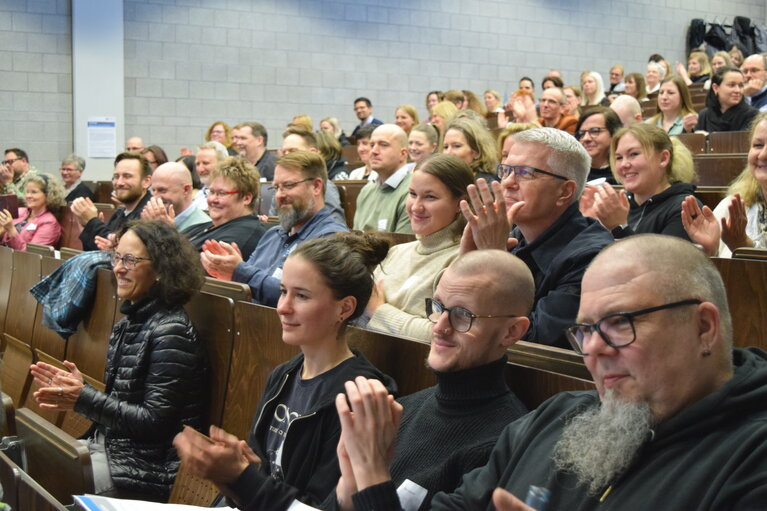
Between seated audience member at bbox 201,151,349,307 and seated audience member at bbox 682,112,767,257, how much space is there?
1.37 metres

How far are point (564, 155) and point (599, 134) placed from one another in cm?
192

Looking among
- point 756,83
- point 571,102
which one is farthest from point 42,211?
point 756,83

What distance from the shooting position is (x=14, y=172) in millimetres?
8227

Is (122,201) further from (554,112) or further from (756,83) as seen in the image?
(756,83)

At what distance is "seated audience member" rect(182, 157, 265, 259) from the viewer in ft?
13.2

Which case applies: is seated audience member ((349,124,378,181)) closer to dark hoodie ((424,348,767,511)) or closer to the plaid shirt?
the plaid shirt

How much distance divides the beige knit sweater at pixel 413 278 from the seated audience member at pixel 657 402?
0.97 meters

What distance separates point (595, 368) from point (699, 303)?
182 millimetres

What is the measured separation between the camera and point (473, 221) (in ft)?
7.06

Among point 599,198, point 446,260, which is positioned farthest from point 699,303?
point 599,198

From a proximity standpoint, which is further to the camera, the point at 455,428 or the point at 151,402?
the point at 151,402

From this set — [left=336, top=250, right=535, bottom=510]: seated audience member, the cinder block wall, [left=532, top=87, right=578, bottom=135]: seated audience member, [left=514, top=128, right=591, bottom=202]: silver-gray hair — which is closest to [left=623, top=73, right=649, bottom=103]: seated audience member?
[left=532, top=87, right=578, bottom=135]: seated audience member

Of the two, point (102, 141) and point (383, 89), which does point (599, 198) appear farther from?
point (383, 89)

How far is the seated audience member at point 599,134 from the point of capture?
418 centimetres
